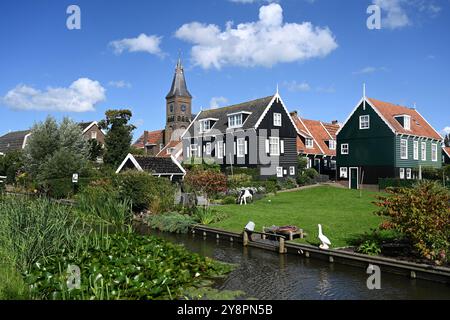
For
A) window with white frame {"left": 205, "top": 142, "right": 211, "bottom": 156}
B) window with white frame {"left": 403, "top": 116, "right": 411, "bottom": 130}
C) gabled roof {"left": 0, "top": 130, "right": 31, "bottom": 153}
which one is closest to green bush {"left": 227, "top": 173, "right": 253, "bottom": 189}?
window with white frame {"left": 205, "top": 142, "right": 211, "bottom": 156}

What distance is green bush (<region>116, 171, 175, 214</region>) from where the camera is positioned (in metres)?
25.5

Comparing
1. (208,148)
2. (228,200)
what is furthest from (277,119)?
(228,200)

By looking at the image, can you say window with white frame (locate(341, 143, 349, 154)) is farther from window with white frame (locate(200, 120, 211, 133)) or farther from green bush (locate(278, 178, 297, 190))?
window with white frame (locate(200, 120, 211, 133))

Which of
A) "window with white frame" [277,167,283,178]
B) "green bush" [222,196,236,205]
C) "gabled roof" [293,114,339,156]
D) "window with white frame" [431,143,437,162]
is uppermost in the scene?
"gabled roof" [293,114,339,156]

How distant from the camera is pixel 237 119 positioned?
4766 cm

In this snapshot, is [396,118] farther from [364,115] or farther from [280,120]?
[280,120]

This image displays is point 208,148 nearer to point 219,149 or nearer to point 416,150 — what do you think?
point 219,149

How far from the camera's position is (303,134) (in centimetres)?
5203

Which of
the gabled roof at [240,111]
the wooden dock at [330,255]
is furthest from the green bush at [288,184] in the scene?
the wooden dock at [330,255]

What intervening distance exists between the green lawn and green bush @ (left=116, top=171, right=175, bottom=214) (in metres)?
3.52

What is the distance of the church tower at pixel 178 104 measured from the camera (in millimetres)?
89750

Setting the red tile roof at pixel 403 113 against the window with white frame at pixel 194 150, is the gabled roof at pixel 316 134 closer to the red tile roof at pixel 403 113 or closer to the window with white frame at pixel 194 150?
the red tile roof at pixel 403 113

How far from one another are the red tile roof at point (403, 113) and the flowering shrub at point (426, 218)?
92.7 feet

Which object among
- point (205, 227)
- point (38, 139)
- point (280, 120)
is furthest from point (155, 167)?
point (280, 120)
